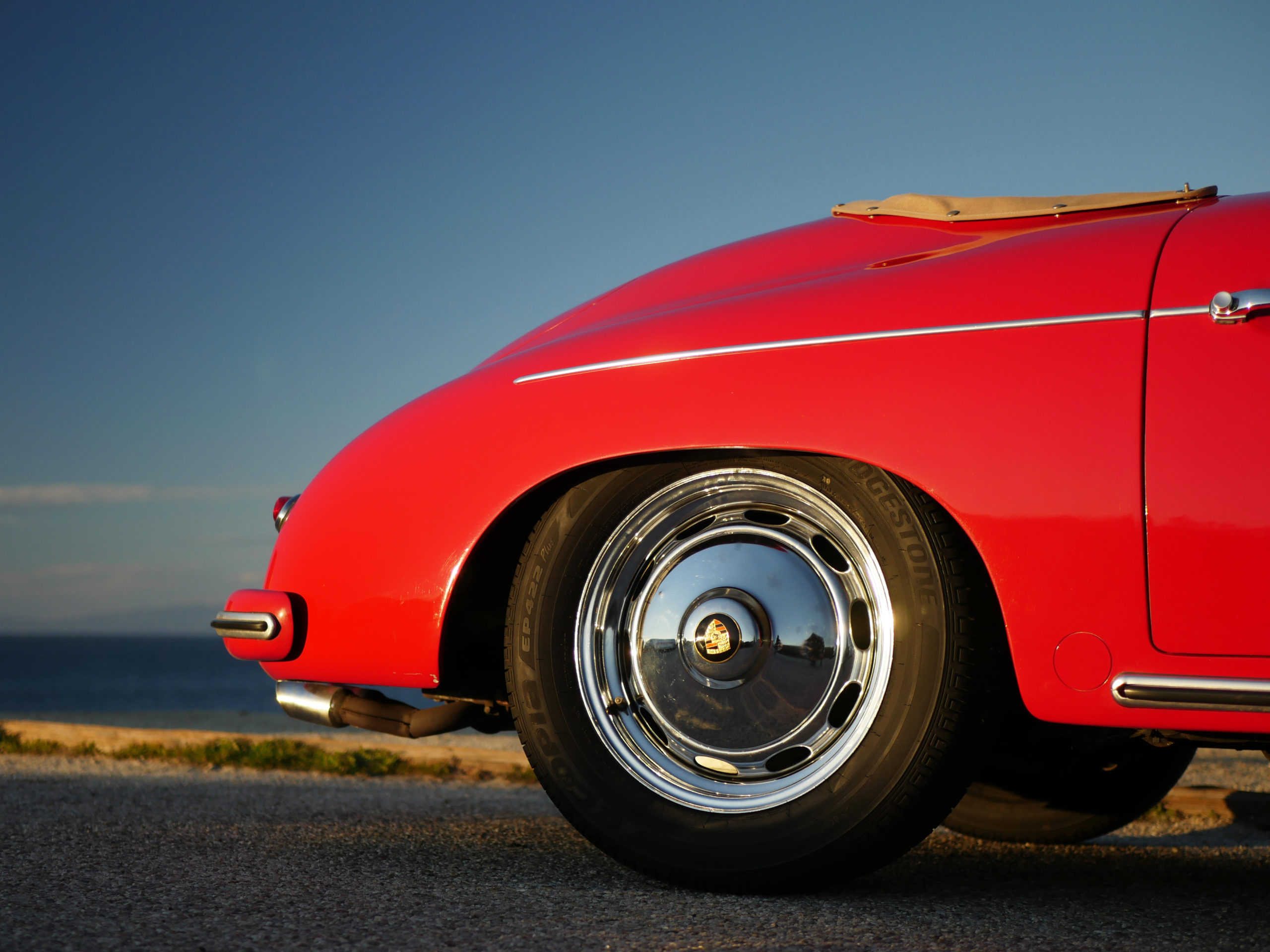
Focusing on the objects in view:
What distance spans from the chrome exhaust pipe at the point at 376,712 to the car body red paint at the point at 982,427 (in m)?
0.07

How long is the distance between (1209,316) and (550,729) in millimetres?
1348

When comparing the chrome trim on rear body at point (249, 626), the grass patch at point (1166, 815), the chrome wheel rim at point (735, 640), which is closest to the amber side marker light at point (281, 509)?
the chrome trim on rear body at point (249, 626)

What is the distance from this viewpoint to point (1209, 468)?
1.55m

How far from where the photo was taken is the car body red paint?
1.55m

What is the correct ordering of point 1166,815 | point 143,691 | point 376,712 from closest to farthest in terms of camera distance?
1. point 376,712
2. point 1166,815
3. point 143,691

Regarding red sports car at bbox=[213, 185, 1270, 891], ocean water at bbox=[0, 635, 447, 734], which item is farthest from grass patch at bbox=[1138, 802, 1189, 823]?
ocean water at bbox=[0, 635, 447, 734]

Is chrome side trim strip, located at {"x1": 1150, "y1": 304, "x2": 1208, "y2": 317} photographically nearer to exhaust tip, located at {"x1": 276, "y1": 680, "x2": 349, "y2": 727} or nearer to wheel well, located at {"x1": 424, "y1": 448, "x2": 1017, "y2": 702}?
wheel well, located at {"x1": 424, "y1": 448, "x2": 1017, "y2": 702}

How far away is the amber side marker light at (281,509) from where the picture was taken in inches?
104

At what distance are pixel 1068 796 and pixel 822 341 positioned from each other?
171 centimetres

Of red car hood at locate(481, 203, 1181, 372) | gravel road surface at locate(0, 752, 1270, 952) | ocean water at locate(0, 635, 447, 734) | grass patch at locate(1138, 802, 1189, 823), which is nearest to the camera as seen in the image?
gravel road surface at locate(0, 752, 1270, 952)

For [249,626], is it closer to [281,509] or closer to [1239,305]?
[281,509]

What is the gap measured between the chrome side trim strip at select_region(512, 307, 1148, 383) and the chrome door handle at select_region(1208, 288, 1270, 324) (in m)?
0.02

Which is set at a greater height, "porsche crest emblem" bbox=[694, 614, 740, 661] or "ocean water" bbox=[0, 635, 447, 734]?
"porsche crest emblem" bbox=[694, 614, 740, 661]

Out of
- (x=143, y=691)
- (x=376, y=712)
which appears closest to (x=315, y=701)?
(x=376, y=712)
